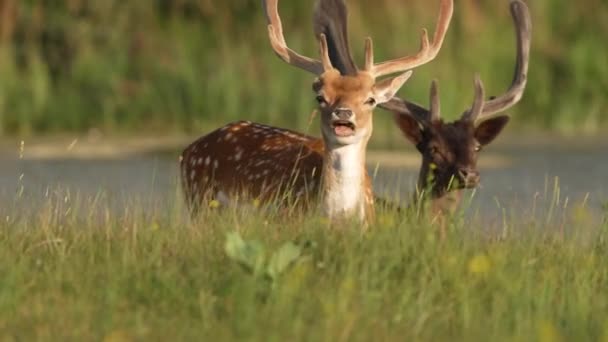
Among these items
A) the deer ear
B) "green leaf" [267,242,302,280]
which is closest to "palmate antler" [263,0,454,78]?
the deer ear

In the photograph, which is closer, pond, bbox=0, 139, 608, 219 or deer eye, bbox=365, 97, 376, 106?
deer eye, bbox=365, 97, 376, 106

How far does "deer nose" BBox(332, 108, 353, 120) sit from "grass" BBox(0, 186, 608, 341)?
0.53 meters

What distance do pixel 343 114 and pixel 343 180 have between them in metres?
0.39

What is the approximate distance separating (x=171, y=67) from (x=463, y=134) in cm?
940

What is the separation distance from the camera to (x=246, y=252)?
7.71m

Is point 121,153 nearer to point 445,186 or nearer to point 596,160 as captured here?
point 596,160

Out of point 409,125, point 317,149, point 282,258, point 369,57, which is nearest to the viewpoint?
point 282,258

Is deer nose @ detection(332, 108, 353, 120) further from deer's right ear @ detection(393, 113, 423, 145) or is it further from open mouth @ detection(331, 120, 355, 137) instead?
deer's right ear @ detection(393, 113, 423, 145)

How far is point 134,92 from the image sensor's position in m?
18.9

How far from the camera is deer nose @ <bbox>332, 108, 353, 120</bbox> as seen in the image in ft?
30.1

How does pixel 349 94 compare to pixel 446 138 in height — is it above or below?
above

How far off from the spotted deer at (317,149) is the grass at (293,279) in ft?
0.92

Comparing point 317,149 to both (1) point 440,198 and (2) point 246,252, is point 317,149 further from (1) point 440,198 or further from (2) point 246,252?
(2) point 246,252

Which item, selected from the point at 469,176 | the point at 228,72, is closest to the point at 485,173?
the point at 228,72
